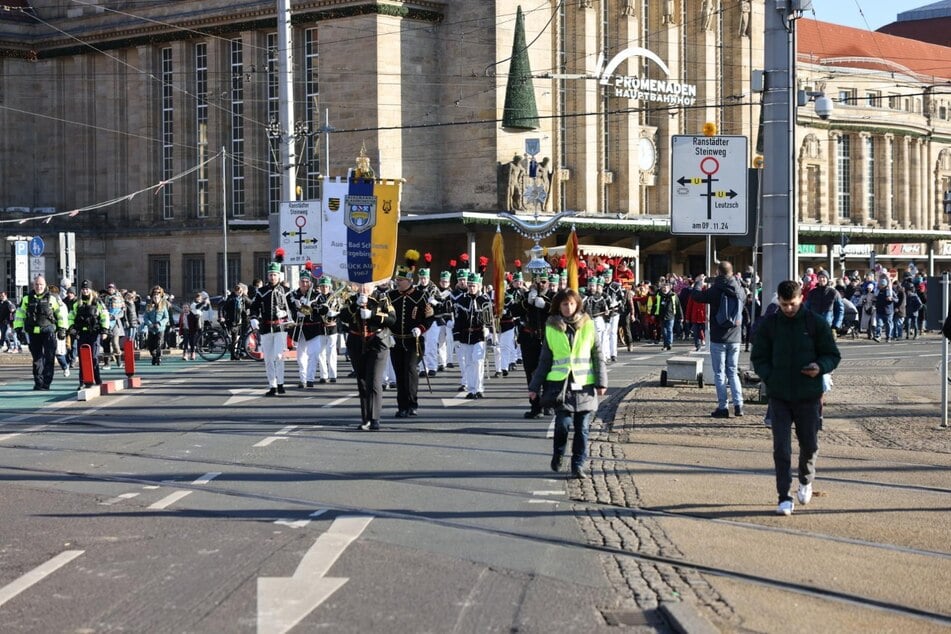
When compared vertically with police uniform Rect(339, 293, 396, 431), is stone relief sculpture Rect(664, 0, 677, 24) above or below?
above

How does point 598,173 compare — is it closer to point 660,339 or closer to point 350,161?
point 350,161

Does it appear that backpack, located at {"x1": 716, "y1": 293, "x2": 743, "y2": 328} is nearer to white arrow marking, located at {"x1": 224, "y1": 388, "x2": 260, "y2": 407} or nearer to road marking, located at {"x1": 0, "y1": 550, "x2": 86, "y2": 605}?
white arrow marking, located at {"x1": 224, "y1": 388, "x2": 260, "y2": 407}

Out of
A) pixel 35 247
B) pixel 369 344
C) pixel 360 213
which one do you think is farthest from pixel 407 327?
pixel 35 247

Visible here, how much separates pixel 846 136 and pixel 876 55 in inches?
276

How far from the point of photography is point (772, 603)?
24.8 feet

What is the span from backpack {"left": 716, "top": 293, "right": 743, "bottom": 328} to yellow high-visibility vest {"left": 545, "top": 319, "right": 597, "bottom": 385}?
5044mm

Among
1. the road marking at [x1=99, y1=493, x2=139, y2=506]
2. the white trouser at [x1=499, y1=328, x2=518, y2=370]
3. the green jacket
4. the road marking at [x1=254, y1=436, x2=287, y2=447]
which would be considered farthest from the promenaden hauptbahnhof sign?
the road marking at [x1=99, y1=493, x2=139, y2=506]

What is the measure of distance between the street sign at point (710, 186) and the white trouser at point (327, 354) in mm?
8041

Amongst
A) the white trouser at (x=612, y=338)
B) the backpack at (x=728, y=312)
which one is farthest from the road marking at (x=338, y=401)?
the white trouser at (x=612, y=338)

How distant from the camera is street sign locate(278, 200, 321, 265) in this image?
28.8 m

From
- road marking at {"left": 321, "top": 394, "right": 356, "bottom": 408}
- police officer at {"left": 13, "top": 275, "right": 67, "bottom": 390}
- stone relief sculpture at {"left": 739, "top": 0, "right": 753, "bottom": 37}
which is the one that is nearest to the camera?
road marking at {"left": 321, "top": 394, "right": 356, "bottom": 408}

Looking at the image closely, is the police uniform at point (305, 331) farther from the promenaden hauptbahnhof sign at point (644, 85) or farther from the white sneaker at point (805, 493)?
the promenaden hauptbahnhof sign at point (644, 85)

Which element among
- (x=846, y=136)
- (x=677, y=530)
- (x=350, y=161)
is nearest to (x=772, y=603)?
(x=677, y=530)

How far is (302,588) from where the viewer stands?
7.82m
